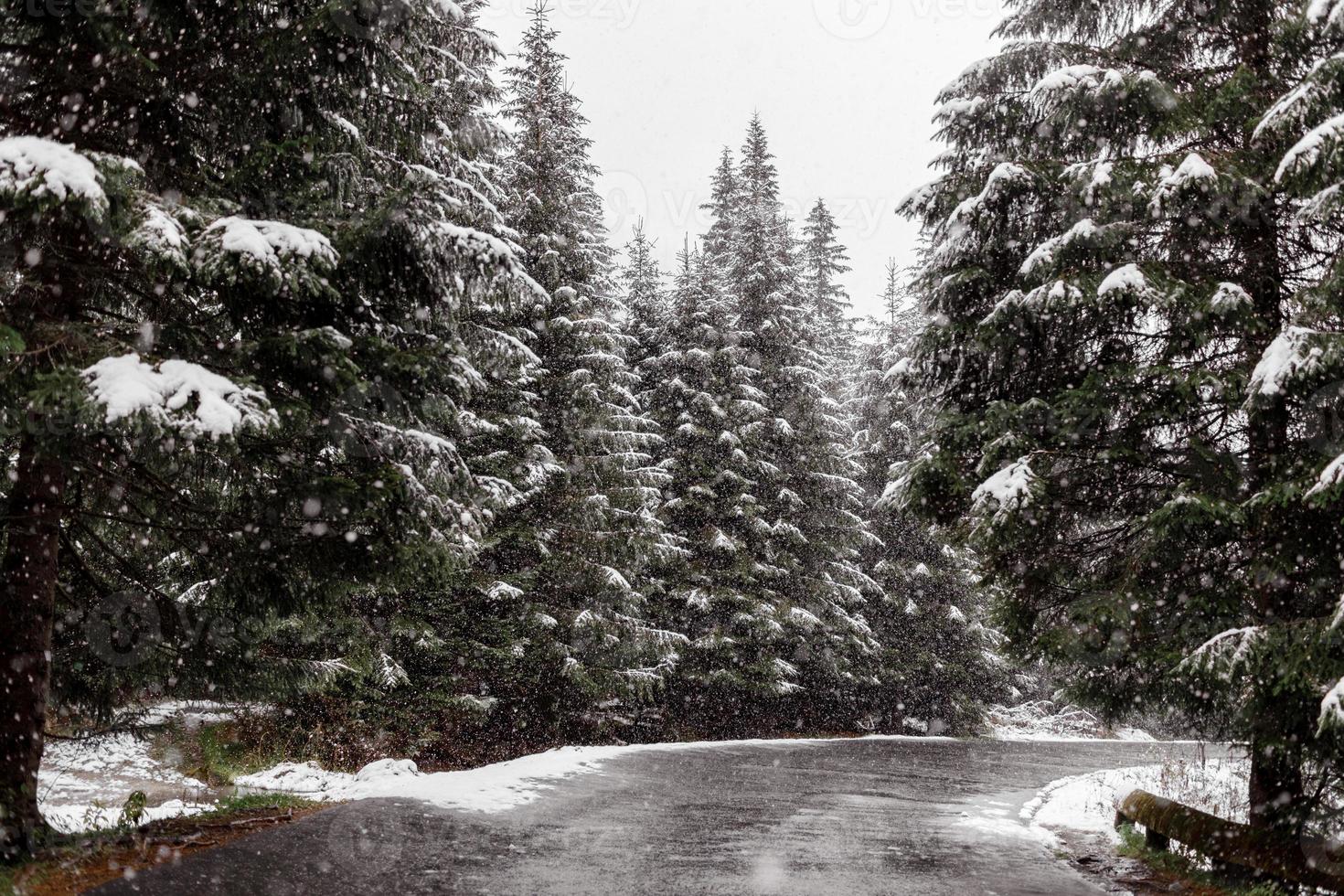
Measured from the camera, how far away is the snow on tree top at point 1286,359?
24.0 feet

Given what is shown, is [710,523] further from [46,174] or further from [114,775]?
[46,174]

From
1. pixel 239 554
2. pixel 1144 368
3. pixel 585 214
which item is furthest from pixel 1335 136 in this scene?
pixel 585 214

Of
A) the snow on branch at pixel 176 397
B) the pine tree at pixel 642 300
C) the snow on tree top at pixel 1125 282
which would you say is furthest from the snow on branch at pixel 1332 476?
the pine tree at pixel 642 300

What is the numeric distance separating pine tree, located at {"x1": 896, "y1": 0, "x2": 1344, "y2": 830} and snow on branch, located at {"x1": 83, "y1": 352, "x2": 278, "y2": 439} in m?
6.25

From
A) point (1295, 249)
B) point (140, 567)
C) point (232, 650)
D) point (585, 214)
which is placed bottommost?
point (232, 650)

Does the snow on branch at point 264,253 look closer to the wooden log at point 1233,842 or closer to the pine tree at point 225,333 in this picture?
the pine tree at point 225,333

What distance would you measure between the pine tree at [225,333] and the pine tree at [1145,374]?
17.3 ft

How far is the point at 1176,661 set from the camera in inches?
325

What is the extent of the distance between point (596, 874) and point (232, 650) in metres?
3.81

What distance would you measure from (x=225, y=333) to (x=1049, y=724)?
3844 centimetres

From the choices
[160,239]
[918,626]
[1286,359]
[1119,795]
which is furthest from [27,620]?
[918,626]

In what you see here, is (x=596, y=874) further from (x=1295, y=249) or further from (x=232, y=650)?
(x=1295, y=249)

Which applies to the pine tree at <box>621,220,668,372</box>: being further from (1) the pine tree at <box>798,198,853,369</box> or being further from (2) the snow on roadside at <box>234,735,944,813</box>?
(2) the snow on roadside at <box>234,735,944,813</box>

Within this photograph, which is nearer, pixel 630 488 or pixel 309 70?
pixel 309 70
